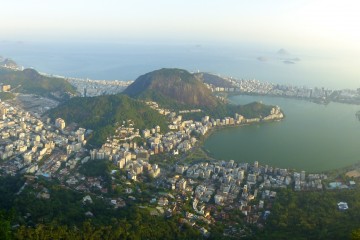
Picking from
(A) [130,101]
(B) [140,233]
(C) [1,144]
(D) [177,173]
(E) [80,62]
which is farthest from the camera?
(E) [80,62]

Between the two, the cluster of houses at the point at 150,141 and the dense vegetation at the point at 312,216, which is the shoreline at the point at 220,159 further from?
the dense vegetation at the point at 312,216

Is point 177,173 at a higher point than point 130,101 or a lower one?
lower

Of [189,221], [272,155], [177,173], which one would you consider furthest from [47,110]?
[189,221]

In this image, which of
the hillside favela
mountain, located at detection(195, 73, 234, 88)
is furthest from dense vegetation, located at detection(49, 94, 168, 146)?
mountain, located at detection(195, 73, 234, 88)

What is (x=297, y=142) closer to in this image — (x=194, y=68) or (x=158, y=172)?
(x=158, y=172)

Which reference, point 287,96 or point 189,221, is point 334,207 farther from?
point 287,96

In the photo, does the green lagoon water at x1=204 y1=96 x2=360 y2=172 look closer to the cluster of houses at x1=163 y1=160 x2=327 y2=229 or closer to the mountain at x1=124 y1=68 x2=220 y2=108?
the cluster of houses at x1=163 y1=160 x2=327 y2=229
